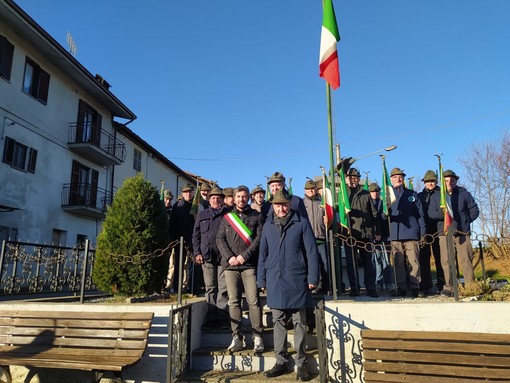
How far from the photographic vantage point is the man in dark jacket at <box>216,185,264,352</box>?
16.6 feet

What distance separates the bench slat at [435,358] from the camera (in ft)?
12.3

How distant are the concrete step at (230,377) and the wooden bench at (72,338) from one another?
2.22ft

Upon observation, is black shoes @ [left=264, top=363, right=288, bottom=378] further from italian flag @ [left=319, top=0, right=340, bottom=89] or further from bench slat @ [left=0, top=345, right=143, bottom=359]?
italian flag @ [left=319, top=0, right=340, bottom=89]

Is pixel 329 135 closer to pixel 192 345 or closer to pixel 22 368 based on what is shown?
pixel 192 345

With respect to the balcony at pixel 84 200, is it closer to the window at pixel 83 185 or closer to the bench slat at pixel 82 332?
the window at pixel 83 185

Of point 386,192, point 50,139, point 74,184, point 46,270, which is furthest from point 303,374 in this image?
point 74,184

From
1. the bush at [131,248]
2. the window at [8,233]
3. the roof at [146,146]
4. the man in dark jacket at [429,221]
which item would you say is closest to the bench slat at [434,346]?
the man in dark jacket at [429,221]

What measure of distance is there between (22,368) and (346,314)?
445 cm

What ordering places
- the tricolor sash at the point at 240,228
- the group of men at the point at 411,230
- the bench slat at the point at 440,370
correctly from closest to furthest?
1. the bench slat at the point at 440,370
2. the tricolor sash at the point at 240,228
3. the group of men at the point at 411,230

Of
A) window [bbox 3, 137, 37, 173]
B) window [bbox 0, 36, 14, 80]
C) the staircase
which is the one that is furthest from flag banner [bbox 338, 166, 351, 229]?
window [bbox 0, 36, 14, 80]

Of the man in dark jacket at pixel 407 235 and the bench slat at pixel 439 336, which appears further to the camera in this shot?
the man in dark jacket at pixel 407 235

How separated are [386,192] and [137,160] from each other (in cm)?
2487

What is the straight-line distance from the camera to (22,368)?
5.31 m

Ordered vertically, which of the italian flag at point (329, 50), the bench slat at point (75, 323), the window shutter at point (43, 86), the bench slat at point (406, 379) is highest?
the window shutter at point (43, 86)
